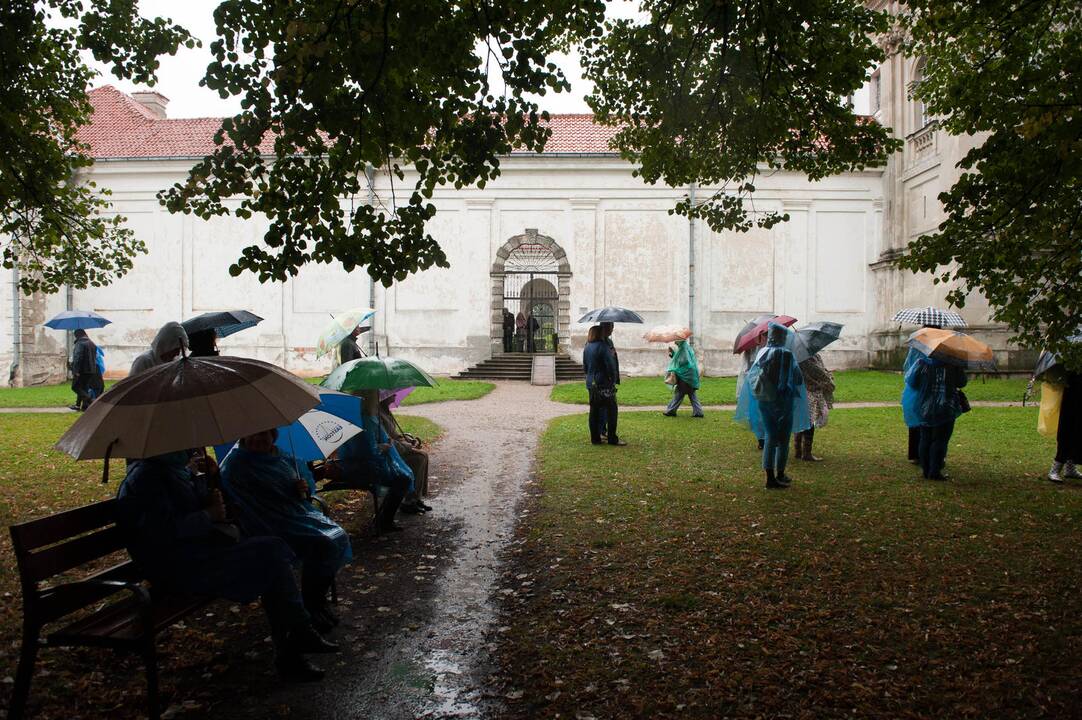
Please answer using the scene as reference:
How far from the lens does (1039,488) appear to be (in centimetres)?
829

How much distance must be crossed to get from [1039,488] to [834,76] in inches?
195

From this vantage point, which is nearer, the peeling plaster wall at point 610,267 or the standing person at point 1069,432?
the standing person at point 1069,432

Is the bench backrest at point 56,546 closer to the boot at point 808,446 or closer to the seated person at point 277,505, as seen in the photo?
the seated person at point 277,505

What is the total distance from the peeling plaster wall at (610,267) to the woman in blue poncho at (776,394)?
16943mm

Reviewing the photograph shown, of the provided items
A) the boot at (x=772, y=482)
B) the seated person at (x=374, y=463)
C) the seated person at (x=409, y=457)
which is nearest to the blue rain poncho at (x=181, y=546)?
the seated person at (x=374, y=463)

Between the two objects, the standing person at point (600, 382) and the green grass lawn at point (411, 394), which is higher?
the standing person at point (600, 382)

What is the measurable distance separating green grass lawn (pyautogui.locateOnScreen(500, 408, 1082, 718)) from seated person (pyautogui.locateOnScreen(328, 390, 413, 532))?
3.85ft

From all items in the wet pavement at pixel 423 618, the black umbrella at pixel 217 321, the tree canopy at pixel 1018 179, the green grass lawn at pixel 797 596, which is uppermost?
the tree canopy at pixel 1018 179

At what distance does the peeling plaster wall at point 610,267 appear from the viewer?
25547 millimetres

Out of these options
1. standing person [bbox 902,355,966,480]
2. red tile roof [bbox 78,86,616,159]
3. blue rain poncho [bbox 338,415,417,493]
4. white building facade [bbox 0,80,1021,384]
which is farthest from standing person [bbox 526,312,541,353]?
blue rain poncho [bbox 338,415,417,493]

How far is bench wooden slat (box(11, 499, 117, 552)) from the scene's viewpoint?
3.25m

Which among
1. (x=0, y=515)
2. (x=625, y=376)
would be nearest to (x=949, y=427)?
(x=0, y=515)

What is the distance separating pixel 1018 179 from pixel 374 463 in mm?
5470

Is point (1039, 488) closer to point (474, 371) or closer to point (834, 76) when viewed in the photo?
point (834, 76)
